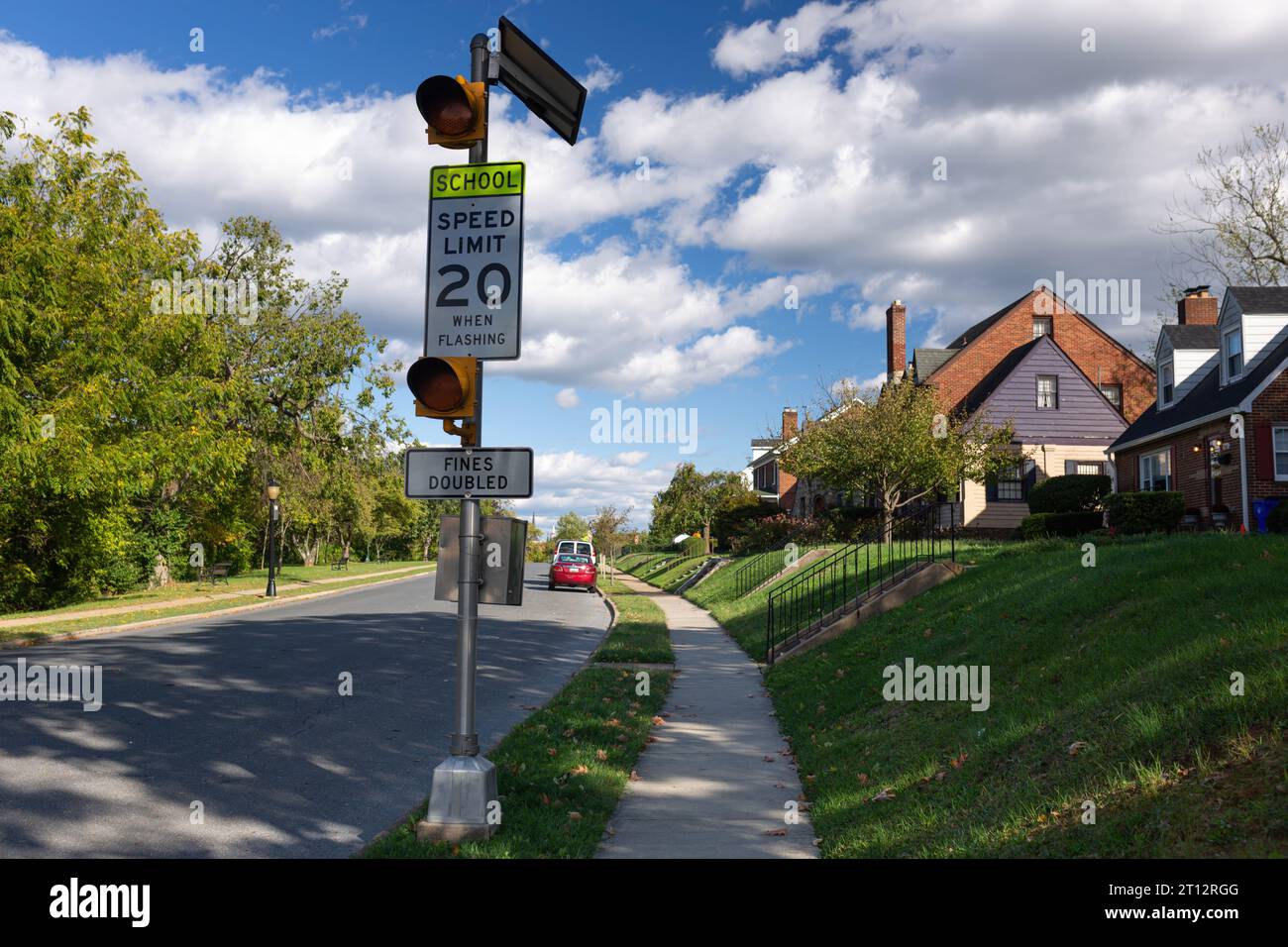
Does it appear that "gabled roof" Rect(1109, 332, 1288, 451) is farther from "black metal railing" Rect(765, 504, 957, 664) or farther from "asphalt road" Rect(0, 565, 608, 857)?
"asphalt road" Rect(0, 565, 608, 857)

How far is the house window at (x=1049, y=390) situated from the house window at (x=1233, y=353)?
37.6ft

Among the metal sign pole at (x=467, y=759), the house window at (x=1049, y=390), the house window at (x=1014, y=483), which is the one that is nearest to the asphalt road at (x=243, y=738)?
the metal sign pole at (x=467, y=759)

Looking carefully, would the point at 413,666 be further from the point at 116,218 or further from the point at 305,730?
the point at 116,218

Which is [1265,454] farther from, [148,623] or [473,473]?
[148,623]

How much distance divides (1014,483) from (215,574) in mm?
30992

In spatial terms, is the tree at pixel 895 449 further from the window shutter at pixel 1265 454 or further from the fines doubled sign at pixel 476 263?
the fines doubled sign at pixel 476 263

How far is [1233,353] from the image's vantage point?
24969mm

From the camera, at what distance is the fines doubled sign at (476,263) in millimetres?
6082

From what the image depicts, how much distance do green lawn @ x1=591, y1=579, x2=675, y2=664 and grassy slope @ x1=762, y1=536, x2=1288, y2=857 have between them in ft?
15.1

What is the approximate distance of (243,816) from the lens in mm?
6664

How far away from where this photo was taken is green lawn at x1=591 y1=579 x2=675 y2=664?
1596cm

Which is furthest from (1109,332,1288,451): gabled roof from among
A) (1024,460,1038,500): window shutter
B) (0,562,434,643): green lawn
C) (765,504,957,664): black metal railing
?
(0,562,434,643): green lawn

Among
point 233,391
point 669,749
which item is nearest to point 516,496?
point 669,749

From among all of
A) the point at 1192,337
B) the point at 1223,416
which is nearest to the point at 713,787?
the point at 1223,416
